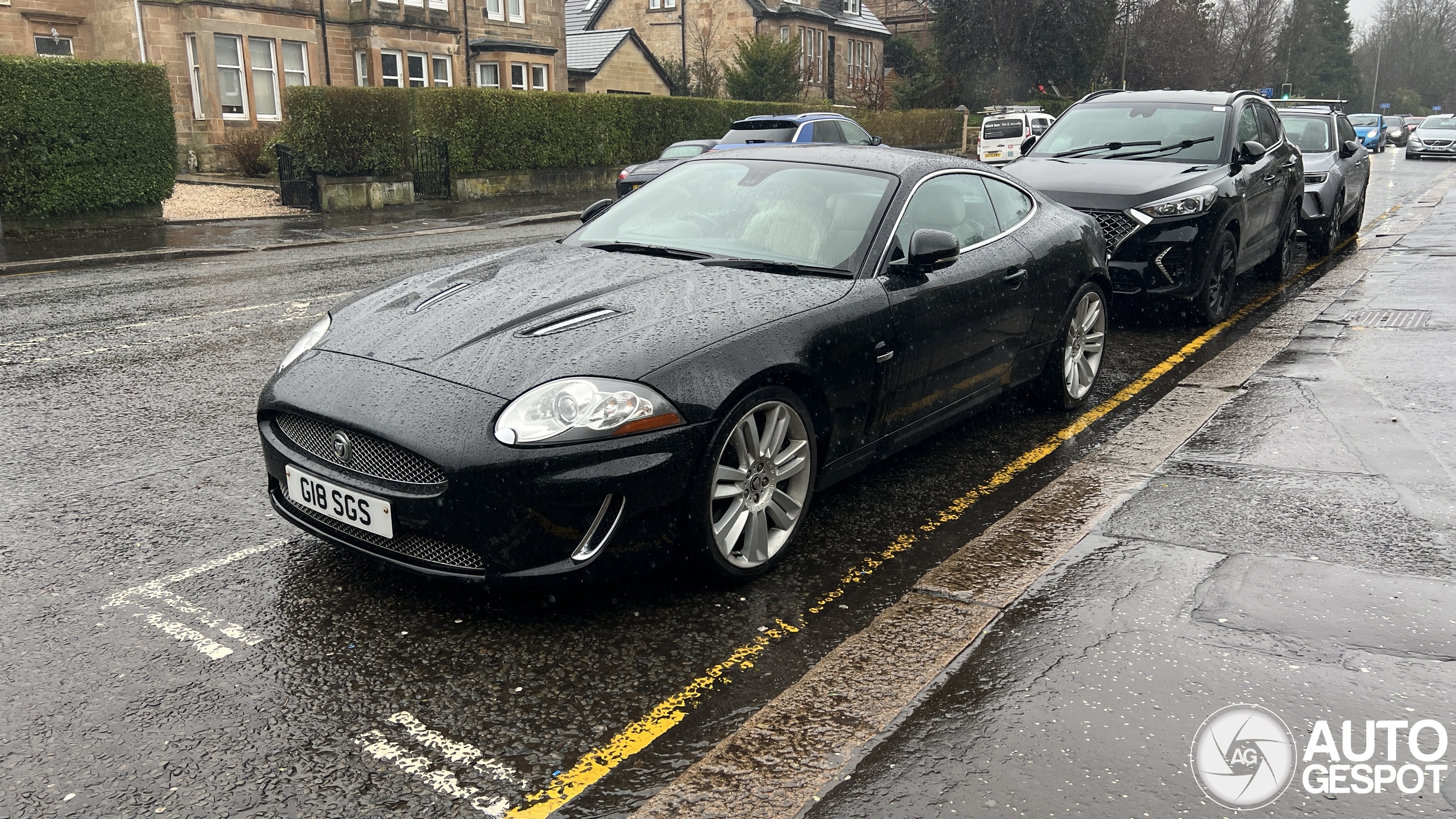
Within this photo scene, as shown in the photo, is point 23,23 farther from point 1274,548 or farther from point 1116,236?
point 1274,548

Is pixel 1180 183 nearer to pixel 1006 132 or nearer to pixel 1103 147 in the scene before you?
pixel 1103 147

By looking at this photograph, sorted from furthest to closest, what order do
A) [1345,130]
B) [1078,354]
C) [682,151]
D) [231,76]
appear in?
[231,76], [682,151], [1345,130], [1078,354]

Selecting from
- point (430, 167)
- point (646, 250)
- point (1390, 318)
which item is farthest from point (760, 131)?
point (646, 250)

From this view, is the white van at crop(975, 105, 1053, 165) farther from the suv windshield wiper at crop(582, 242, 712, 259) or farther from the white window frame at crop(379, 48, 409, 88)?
the suv windshield wiper at crop(582, 242, 712, 259)

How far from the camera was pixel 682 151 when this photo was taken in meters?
18.7

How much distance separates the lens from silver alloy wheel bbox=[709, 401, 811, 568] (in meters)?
3.81

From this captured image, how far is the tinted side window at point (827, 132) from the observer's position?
18.2 metres

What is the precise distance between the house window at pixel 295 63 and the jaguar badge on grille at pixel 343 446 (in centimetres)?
2910

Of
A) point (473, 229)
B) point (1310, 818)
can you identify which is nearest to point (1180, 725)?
point (1310, 818)

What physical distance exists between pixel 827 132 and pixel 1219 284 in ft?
34.9

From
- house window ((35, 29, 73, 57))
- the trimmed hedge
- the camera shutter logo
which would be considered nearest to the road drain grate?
the camera shutter logo

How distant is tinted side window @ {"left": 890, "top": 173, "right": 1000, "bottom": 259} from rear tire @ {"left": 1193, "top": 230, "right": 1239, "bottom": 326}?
3713mm

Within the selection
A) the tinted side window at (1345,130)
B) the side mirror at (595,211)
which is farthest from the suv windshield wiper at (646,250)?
the tinted side window at (1345,130)
